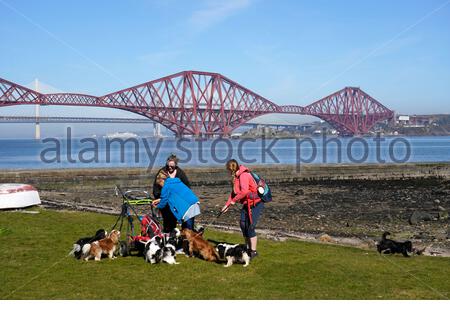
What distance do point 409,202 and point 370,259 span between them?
38.1ft

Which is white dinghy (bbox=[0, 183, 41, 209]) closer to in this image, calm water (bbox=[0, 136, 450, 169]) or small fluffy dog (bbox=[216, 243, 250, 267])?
small fluffy dog (bbox=[216, 243, 250, 267])

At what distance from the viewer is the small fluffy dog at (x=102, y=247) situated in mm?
6207

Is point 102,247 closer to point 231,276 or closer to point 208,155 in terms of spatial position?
point 231,276

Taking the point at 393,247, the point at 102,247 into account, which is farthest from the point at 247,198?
the point at 393,247

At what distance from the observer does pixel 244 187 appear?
631 centimetres

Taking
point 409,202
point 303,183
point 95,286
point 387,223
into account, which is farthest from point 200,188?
point 95,286

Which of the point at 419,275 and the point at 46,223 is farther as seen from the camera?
the point at 46,223

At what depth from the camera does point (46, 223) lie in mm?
9148

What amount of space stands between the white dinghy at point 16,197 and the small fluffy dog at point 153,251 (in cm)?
546

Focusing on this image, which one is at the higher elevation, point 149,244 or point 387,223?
point 149,244

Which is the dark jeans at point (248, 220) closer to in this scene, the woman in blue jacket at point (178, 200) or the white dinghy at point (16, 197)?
the woman in blue jacket at point (178, 200)

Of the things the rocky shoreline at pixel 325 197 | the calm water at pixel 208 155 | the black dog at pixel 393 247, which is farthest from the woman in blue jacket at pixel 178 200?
the calm water at pixel 208 155

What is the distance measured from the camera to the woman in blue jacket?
21.6 feet
